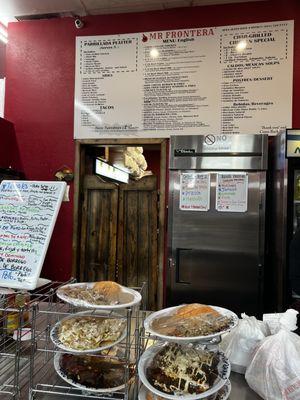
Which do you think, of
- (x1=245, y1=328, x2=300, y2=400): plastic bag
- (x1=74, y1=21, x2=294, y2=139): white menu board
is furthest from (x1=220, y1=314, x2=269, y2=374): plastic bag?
(x1=74, y1=21, x2=294, y2=139): white menu board

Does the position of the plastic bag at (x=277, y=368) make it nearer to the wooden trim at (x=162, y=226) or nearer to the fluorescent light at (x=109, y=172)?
the wooden trim at (x=162, y=226)

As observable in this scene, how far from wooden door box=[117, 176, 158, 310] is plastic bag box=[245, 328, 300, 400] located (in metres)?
2.50

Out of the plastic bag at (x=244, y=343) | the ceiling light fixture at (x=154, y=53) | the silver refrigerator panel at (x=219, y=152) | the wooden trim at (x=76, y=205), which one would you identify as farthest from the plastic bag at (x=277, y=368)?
the ceiling light fixture at (x=154, y=53)

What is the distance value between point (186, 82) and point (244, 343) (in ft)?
9.18

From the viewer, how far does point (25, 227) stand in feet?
4.47

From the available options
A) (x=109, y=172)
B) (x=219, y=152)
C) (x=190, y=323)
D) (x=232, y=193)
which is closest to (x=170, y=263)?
(x=232, y=193)

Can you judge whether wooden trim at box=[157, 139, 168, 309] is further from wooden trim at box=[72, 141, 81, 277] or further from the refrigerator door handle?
wooden trim at box=[72, 141, 81, 277]

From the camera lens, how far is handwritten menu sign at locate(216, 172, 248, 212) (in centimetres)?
303

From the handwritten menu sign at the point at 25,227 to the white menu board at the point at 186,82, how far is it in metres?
2.26

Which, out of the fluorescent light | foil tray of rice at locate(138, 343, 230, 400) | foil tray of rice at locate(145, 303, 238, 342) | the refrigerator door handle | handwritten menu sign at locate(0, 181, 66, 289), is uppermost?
the fluorescent light

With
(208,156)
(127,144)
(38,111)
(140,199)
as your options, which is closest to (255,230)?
(208,156)

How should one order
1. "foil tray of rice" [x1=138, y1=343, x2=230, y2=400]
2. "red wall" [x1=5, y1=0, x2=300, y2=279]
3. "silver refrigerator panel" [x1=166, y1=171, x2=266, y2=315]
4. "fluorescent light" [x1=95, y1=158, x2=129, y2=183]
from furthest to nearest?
1. "fluorescent light" [x1=95, y1=158, x2=129, y2=183]
2. "red wall" [x1=5, y1=0, x2=300, y2=279]
3. "silver refrigerator panel" [x1=166, y1=171, x2=266, y2=315]
4. "foil tray of rice" [x1=138, y1=343, x2=230, y2=400]

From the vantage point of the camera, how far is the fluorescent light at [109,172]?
4.06 meters

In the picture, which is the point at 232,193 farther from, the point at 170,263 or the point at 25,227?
the point at 25,227
